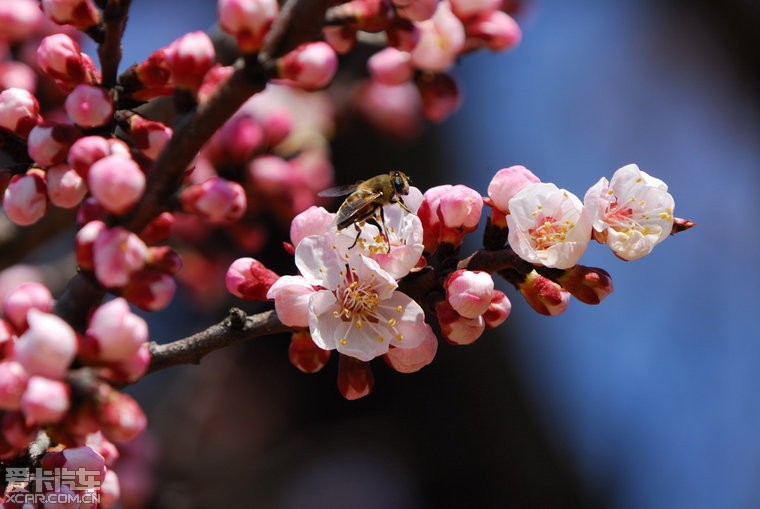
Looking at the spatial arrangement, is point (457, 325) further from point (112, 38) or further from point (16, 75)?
point (16, 75)

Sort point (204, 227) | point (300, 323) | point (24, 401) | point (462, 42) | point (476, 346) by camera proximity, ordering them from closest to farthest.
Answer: point (24, 401)
point (300, 323)
point (462, 42)
point (204, 227)
point (476, 346)


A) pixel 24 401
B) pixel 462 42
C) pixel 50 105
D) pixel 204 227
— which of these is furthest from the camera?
pixel 204 227

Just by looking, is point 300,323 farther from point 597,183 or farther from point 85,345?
point 597,183

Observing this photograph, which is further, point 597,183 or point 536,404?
point 536,404

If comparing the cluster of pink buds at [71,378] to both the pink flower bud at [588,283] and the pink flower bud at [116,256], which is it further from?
the pink flower bud at [588,283]

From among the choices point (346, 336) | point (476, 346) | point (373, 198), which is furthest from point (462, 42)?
point (476, 346)

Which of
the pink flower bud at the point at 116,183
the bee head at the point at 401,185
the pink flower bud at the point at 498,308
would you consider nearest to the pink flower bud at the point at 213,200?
the pink flower bud at the point at 116,183

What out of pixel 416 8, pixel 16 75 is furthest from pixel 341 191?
pixel 16 75
